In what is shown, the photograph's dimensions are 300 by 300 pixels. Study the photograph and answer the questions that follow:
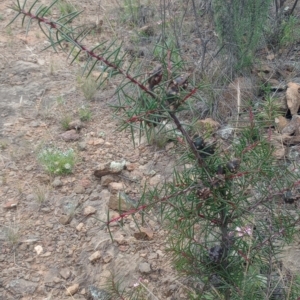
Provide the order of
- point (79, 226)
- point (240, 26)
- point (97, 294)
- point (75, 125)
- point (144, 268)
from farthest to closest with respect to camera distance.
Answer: point (240, 26) → point (75, 125) → point (79, 226) → point (144, 268) → point (97, 294)

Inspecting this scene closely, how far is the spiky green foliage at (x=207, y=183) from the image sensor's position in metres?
1.36

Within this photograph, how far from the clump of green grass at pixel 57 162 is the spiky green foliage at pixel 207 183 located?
4.08ft

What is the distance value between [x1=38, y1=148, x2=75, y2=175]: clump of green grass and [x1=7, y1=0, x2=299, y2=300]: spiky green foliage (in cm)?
124

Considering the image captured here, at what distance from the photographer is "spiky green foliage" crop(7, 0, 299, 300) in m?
1.36

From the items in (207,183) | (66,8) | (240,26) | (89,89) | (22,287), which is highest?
(207,183)

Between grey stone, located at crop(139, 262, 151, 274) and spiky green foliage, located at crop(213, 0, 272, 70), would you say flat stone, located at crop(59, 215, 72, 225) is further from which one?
spiky green foliage, located at crop(213, 0, 272, 70)

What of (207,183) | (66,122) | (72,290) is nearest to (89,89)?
(66,122)

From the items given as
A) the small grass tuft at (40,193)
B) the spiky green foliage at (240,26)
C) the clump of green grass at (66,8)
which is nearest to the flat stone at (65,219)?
the small grass tuft at (40,193)

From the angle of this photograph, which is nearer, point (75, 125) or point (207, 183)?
point (207, 183)

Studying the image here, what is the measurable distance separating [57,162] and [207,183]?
1.62 metres

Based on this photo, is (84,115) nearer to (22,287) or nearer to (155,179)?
(155,179)

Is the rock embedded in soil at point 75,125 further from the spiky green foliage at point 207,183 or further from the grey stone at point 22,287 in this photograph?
the spiky green foliage at point 207,183

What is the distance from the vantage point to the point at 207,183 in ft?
5.17

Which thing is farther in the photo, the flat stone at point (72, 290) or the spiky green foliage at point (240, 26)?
the spiky green foliage at point (240, 26)
